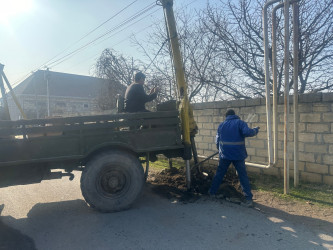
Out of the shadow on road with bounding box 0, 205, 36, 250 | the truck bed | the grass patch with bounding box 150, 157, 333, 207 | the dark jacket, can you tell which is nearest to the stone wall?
the grass patch with bounding box 150, 157, 333, 207

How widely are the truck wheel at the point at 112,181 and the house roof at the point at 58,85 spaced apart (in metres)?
30.1

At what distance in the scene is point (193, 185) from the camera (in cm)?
522

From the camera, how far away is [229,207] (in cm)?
429

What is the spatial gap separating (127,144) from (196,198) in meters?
1.66

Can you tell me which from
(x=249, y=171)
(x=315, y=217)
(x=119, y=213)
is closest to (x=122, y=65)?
(x=249, y=171)

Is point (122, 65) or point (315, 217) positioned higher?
point (122, 65)

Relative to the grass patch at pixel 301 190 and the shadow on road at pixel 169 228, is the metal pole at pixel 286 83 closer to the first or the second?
the grass patch at pixel 301 190

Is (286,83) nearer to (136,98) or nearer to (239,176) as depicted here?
(239,176)

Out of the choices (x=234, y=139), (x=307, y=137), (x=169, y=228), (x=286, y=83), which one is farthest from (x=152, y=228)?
(x=307, y=137)

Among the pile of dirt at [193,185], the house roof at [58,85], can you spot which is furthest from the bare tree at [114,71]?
the house roof at [58,85]

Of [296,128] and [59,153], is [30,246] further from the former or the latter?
[296,128]

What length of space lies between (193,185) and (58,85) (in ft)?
122

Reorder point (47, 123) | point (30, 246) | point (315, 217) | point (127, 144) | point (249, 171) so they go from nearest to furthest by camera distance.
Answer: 1. point (30, 246)
2. point (315, 217)
3. point (47, 123)
4. point (127, 144)
5. point (249, 171)

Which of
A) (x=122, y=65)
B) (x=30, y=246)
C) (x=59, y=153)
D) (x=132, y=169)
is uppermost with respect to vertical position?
(x=122, y=65)
